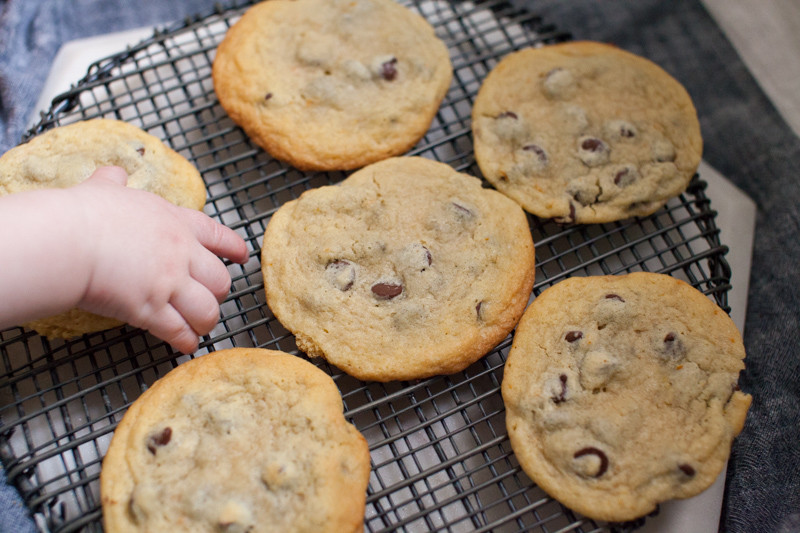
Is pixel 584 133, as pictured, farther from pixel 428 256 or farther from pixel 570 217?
pixel 428 256

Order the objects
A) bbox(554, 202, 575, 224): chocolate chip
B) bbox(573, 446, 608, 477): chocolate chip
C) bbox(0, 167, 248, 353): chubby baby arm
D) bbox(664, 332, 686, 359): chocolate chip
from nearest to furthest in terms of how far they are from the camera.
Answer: bbox(0, 167, 248, 353): chubby baby arm, bbox(573, 446, 608, 477): chocolate chip, bbox(664, 332, 686, 359): chocolate chip, bbox(554, 202, 575, 224): chocolate chip

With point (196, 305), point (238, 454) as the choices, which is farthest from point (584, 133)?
point (238, 454)

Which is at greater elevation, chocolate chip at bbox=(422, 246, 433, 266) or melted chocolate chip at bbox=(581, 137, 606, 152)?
melted chocolate chip at bbox=(581, 137, 606, 152)

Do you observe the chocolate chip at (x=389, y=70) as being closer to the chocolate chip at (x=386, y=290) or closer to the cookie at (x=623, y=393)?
the chocolate chip at (x=386, y=290)

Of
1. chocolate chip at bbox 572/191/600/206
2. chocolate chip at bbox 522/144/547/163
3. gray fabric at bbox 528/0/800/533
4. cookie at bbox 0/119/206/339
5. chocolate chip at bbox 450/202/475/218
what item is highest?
cookie at bbox 0/119/206/339

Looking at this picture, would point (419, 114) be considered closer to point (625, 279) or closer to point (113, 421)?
point (625, 279)

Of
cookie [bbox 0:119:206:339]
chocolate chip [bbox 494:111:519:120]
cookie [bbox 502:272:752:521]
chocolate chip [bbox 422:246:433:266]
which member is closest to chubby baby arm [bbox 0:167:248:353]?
cookie [bbox 0:119:206:339]

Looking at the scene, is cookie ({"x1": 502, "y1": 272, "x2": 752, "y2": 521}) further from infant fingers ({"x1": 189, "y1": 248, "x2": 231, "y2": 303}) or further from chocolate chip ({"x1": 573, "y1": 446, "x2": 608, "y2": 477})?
infant fingers ({"x1": 189, "y1": 248, "x2": 231, "y2": 303})
